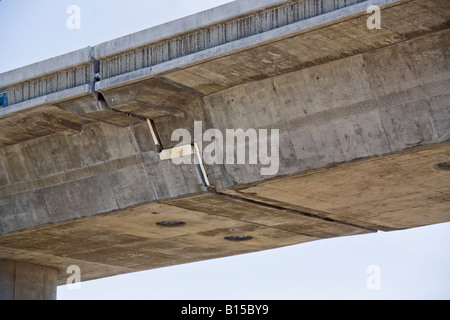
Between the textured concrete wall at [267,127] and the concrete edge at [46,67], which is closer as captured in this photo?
the textured concrete wall at [267,127]

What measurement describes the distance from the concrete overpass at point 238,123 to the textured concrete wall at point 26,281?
3.22 meters

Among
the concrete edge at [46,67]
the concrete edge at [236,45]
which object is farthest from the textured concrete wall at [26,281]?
the concrete edge at [236,45]

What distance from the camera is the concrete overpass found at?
55.4 feet

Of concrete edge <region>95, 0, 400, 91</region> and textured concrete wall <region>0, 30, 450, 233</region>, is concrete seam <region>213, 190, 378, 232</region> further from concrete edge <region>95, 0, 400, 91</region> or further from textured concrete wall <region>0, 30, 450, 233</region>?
concrete edge <region>95, 0, 400, 91</region>

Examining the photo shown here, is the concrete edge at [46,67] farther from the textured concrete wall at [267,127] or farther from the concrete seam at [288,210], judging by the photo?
the concrete seam at [288,210]

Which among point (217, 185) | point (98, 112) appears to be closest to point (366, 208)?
point (217, 185)

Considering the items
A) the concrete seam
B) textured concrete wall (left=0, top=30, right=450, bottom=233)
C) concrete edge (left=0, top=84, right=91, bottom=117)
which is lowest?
the concrete seam

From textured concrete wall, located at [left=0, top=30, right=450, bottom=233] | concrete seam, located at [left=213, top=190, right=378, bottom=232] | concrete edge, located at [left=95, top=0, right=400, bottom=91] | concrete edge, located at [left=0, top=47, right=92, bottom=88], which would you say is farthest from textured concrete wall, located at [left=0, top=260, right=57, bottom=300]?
concrete edge, located at [left=95, top=0, right=400, bottom=91]

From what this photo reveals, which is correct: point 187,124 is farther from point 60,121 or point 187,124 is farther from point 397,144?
point 397,144

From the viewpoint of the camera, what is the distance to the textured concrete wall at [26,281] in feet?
93.8

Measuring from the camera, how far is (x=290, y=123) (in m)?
18.5

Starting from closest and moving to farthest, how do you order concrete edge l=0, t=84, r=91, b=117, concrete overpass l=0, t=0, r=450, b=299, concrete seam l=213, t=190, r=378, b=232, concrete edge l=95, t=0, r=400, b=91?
concrete edge l=95, t=0, r=400, b=91 → concrete overpass l=0, t=0, r=450, b=299 → concrete edge l=0, t=84, r=91, b=117 → concrete seam l=213, t=190, r=378, b=232

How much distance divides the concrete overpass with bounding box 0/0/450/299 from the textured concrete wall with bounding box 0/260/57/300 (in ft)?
10.5

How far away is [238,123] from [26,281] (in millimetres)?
13451
